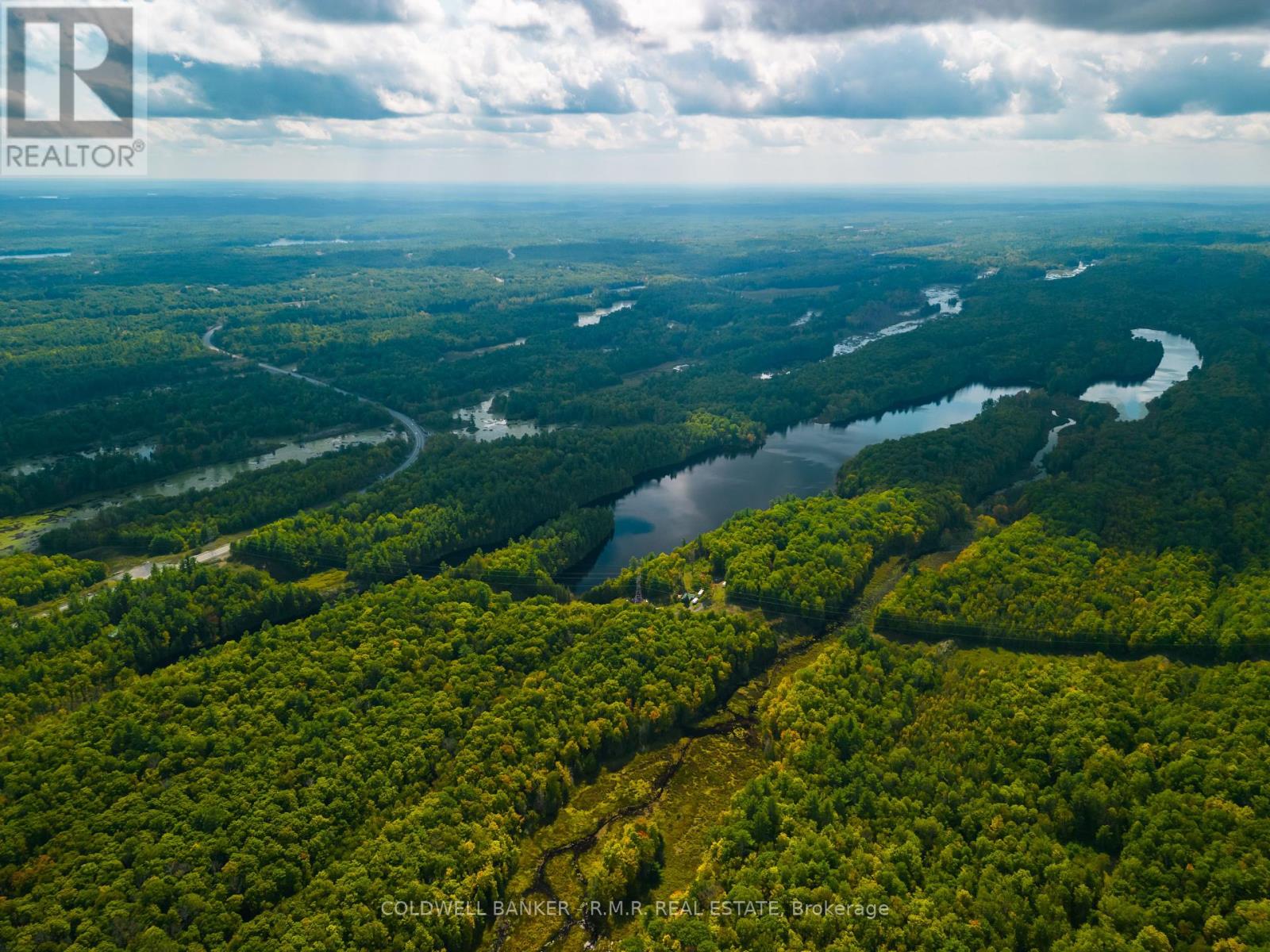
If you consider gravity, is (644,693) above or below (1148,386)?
below

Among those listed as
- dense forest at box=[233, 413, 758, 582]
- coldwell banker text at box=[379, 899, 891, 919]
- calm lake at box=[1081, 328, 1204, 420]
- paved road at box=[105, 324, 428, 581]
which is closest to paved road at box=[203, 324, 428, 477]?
paved road at box=[105, 324, 428, 581]

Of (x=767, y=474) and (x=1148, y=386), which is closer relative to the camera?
(x=767, y=474)

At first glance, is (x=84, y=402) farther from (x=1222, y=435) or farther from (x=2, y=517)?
(x=1222, y=435)

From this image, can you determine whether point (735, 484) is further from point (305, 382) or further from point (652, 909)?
point (305, 382)

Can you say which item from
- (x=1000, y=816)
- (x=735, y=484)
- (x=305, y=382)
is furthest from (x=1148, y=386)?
(x=305, y=382)

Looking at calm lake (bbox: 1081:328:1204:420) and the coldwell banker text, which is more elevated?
calm lake (bbox: 1081:328:1204:420)

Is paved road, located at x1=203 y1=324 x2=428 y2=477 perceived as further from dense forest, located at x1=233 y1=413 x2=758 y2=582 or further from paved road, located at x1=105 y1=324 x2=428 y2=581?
dense forest, located at x1=233 y1=413 x2=758 y2=582

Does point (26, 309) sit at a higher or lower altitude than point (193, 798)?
higher

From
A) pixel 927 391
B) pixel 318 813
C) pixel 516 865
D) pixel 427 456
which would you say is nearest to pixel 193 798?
pixel 318 813
